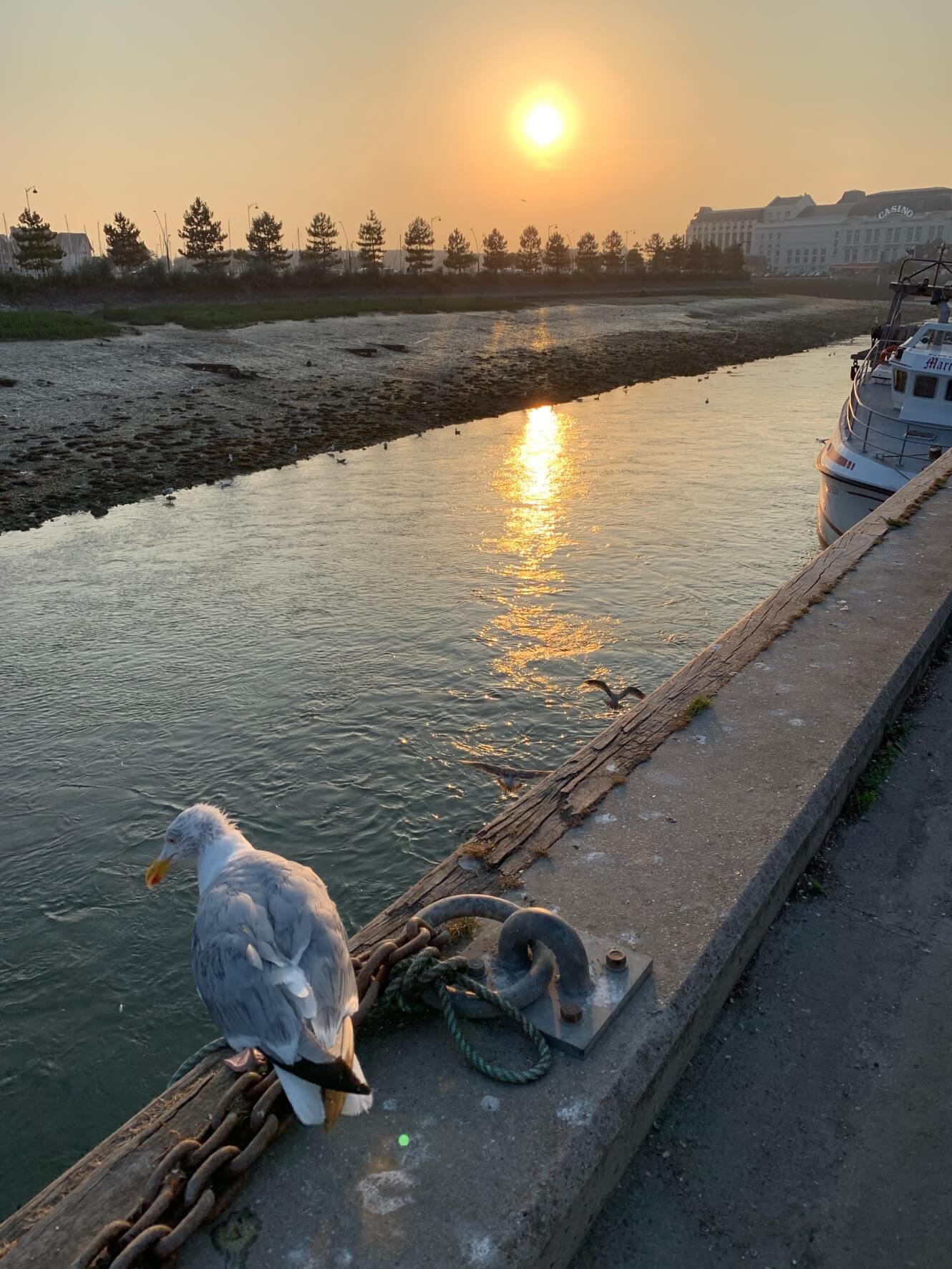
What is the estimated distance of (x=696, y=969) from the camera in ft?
11.4

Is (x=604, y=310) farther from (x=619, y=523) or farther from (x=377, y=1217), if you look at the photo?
(x=377, y=1217)

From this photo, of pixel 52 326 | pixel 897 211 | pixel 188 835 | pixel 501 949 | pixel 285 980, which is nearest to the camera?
pixel 285 980

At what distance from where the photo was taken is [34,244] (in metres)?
59.2

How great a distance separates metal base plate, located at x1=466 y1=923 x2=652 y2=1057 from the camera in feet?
10.3

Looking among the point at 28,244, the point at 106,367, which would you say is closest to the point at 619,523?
the point at 106,367

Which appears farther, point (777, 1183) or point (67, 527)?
point (67, 527)

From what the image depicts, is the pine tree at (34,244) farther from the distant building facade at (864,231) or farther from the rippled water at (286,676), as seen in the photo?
the distant building facade at (864,231)

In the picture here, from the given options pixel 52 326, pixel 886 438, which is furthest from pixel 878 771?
pixel 52 326

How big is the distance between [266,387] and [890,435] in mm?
21709

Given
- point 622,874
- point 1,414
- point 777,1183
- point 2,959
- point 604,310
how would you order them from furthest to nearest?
point 604,310, point 1,414, point 2,959, point 622,874, point 777,1183

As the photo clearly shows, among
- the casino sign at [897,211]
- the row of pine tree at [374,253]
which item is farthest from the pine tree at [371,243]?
the casino sign at [897,211]

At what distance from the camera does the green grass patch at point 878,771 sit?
501 centimetres

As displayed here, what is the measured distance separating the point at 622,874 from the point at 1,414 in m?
25.8

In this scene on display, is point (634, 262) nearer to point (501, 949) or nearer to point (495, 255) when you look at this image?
point (495, 255)
